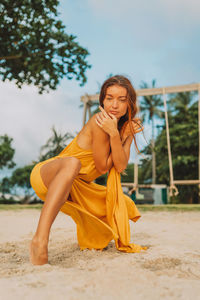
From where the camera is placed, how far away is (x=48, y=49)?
307 inches

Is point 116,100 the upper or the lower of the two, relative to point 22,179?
upper

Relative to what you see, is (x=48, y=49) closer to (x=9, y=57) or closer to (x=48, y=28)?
(x=48, y=28)

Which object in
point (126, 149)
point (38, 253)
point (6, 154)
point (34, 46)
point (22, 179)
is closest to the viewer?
point (38, 253)

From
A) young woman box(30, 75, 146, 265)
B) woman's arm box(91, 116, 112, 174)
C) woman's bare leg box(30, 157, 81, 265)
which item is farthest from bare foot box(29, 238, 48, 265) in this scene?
woman's arm box(91, 116, 112, 174)

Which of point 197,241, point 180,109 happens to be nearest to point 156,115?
point 180,109

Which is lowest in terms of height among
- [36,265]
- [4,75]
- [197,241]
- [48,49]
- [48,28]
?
[197,241]

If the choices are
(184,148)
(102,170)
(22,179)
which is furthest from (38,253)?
→ (22,179)

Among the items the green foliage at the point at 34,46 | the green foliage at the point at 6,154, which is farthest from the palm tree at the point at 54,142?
the green foliage at the point at 34,46

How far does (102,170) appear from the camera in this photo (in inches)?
82.5

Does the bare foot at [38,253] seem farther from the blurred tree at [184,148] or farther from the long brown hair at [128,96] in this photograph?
the blurred tree at [184,148]

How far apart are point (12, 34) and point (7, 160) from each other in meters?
18.5

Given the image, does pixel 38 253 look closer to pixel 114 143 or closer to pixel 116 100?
pixel 114 143

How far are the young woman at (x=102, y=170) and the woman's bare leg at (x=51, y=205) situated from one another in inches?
0.8

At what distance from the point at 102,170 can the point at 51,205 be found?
1.76ft
